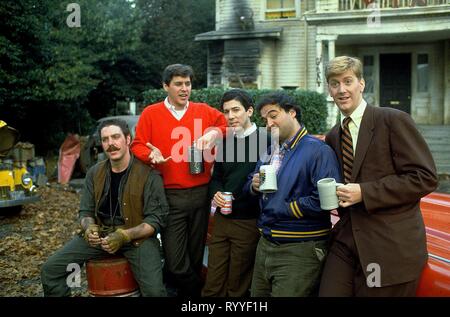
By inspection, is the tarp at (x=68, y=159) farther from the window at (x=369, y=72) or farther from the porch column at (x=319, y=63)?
the window at (x=369, y=72)

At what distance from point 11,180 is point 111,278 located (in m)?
6.05

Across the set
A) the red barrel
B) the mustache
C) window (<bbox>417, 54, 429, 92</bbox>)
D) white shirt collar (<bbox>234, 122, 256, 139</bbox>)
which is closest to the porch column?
window (<bbox>417, 54, 429, 92</bbox>)

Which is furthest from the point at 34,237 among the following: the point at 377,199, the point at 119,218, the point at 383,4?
the point at 383,4

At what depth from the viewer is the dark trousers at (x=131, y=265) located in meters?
3.65

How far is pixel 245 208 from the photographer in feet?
12.1

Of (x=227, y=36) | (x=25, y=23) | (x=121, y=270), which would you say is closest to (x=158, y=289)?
(x=121, y=270)

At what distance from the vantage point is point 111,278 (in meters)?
3.62

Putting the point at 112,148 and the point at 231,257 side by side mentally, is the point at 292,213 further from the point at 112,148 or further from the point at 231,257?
the point at 112,148

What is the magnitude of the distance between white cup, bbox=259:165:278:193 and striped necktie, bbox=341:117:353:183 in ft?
1.42

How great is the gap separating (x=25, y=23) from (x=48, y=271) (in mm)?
10559

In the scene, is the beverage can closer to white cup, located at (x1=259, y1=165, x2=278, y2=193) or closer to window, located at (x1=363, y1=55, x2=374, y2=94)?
white cup, located at (x1=259, y1=165, x2=278, y2=193)

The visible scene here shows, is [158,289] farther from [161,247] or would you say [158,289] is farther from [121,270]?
[161,247]

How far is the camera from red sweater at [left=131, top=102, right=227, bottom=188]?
13.2 feet

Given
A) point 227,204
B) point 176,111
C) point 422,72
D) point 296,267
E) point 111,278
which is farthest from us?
point 422,72
